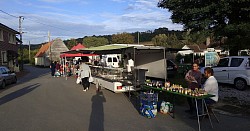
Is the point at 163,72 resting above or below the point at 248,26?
below

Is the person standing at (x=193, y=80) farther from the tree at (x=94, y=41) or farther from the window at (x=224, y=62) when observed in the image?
the tree at (x=94, y=41)

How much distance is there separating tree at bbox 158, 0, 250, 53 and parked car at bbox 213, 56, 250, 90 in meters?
2.91

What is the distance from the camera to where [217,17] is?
16.8 metres

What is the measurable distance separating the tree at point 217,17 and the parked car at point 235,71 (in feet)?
9.54

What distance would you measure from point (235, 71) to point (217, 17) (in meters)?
5.94

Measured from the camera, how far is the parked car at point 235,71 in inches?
468

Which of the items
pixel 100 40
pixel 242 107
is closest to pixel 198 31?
pixel 242 107

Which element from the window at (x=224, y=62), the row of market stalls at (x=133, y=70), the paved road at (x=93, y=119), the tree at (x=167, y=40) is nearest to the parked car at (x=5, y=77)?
the row of market stalls at (x=133, y=70)

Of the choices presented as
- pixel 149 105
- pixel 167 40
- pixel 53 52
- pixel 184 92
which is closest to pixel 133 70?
pixel 149 105

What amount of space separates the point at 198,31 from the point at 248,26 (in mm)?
4062

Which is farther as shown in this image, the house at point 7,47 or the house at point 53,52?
the house at point 53,52

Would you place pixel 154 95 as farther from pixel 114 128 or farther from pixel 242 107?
pixel 242 107

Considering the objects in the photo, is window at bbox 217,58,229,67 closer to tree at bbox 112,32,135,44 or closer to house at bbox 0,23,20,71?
house at bbox 0,23,20,71

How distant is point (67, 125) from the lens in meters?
6.64
